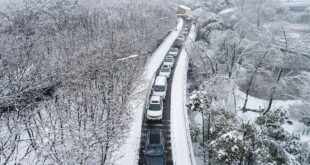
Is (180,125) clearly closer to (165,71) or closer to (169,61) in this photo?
(165,71)

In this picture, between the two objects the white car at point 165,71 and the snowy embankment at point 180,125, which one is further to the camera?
the white car at point 165,71

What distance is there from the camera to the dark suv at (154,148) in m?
18.4

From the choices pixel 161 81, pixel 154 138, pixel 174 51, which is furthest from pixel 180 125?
pixel 174 51

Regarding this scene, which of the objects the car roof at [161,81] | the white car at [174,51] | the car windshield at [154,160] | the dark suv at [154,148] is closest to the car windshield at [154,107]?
the dark suv at [154,148]

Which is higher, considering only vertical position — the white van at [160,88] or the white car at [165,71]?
the white car at [165,71]

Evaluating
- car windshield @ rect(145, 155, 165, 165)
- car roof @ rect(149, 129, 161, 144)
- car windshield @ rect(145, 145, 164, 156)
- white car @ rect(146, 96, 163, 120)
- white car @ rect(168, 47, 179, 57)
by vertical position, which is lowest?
car windshield @ rect(145, 155, 165, 165)

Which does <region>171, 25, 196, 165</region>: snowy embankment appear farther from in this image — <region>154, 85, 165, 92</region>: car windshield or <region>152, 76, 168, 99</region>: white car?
<region>154, 85, 165, 92</region>: car windshield

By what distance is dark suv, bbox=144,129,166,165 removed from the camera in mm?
18378

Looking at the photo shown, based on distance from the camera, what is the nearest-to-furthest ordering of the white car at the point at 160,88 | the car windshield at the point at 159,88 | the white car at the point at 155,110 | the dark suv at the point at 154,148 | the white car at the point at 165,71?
the dark suv at the point at 154,148 < the white car at the point at 155,110 < the white car at the point at 160,88 < the car windshield at the point at 159,88 < the white car at the point at 165,71

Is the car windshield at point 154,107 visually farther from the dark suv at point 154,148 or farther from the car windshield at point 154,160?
the car windshield at point 154,160

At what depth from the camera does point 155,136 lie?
20.6 meters

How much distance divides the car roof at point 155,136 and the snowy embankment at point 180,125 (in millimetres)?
1243

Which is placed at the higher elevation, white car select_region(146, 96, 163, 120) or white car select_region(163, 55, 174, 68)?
white car select_region(163, 55, 174, 68)

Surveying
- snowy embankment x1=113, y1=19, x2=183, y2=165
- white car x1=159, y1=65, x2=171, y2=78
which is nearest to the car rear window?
snowy embankment x1=113, y1=19, x2=183, y2=165
